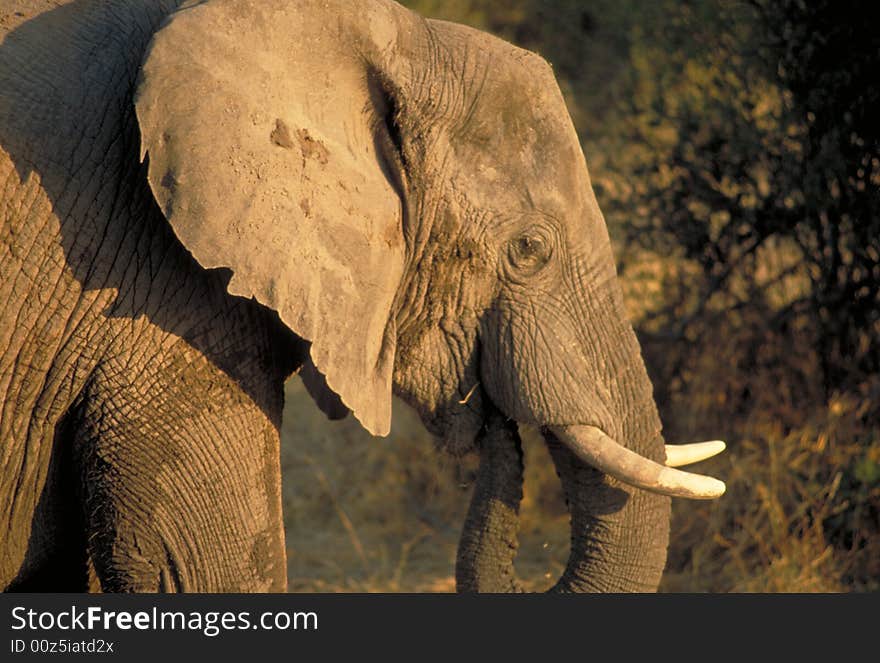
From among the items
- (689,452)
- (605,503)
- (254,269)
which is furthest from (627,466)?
(254,269)

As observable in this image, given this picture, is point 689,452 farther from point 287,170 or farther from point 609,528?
point 287,170

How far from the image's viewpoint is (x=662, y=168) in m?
6.28

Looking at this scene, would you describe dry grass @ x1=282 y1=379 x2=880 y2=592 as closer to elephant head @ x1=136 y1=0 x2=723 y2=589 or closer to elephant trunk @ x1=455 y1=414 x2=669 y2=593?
elephant trunk @ x1=455 y1=414 x2=669 y2=593

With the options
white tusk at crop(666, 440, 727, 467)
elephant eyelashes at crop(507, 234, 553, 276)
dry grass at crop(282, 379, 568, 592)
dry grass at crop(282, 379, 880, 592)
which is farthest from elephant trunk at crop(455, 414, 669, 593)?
dry grass at crop(282, 379, 568, 592)

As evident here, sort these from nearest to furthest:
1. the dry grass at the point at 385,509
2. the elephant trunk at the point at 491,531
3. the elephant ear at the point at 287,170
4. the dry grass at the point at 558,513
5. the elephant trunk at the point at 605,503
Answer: the elephant ear at the point at 287,170 → the elephant trunk at the point at 605,503 → the elephant trunk at the point at 491,531 → the dry grass at the point at 558,513 → the dry grass at the point at 385,509


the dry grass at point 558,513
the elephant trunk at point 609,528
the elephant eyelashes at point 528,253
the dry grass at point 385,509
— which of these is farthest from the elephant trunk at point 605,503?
the dry grass at point 385,509

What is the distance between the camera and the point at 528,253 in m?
3.46

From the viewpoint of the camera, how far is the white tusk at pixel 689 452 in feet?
12.2

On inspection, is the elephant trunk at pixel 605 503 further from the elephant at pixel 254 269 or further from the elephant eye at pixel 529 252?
the elephant eye at pixel 529 252

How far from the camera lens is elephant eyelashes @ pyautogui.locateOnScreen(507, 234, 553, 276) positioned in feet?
11.3

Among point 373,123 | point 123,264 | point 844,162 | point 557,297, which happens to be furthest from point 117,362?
point 844,162

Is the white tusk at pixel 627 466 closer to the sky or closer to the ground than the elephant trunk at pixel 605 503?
closer to the sky

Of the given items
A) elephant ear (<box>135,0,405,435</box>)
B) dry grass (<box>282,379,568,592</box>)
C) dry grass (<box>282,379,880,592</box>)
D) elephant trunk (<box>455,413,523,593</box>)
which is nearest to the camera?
elephant ear (<box>135,0,405,435</box>)
